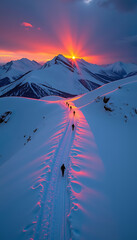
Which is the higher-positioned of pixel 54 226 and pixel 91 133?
pixel 91 133

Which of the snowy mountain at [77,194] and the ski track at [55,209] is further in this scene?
the snowy mountain at [77,194]

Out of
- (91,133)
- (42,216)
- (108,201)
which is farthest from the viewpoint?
(91,133)

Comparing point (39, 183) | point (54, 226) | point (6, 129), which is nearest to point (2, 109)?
point (6, 129)

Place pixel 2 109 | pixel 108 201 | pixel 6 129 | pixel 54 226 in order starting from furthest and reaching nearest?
pixel 2 109
pixel 6 129
pixel 108 201
pixel 54 226

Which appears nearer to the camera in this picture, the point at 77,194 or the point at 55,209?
the point at 55,209

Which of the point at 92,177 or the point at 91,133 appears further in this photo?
the point at 91,133

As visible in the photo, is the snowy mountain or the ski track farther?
the snowy mountain

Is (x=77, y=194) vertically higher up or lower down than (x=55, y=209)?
higher up

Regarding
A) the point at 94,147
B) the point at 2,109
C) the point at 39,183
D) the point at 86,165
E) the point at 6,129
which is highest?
the point at 2,109

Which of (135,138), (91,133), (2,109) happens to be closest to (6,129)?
(2,109)

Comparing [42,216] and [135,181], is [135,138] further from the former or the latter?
[42,216]
